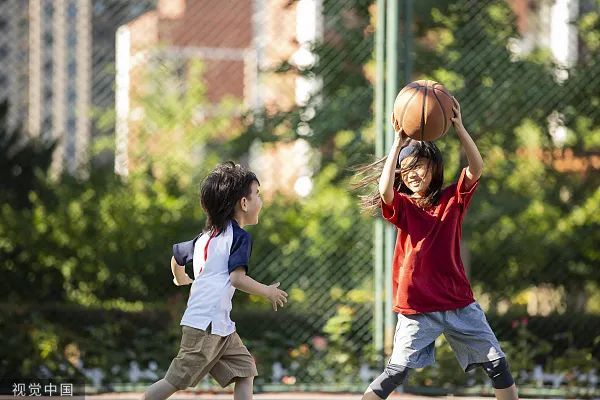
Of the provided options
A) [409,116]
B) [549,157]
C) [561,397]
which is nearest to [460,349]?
[409,116]

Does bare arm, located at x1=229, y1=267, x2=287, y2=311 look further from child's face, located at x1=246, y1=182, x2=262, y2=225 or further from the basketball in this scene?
the basketball

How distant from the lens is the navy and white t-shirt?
16.1ft

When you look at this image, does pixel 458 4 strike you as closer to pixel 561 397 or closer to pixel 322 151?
pixel 322 151

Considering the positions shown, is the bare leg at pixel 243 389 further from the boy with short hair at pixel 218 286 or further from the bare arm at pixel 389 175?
the bare arm at pixel 389 175

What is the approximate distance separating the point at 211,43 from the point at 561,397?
6.40 m

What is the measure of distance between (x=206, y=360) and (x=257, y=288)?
1.19 ft

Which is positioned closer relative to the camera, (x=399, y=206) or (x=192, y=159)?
(x=399, y=206)

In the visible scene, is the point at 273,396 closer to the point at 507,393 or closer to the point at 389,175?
the point at 507,393

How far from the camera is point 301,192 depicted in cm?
912

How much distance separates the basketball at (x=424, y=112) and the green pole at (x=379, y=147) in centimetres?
219

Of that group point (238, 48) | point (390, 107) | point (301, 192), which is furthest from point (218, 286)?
point (238, 48)

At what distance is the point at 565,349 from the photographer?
8.09m

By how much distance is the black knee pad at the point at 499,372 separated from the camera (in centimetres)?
509

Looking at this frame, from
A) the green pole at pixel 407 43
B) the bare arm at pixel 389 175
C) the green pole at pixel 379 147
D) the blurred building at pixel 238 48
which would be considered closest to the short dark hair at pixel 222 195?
the bare arm at pixel 389 175
